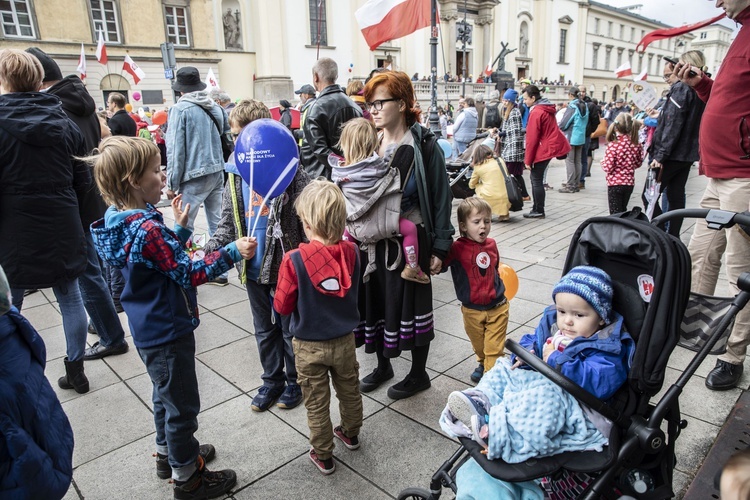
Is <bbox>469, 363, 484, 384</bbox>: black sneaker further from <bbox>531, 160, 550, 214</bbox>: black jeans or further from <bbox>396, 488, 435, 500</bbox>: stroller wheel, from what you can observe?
<bbox>531, 160, 550, 214</bbox>: black jeans

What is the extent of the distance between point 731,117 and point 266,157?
2795 millimetres

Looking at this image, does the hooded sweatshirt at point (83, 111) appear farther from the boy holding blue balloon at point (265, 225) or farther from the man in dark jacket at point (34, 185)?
the boy holding blue balloon at point (265, 225)

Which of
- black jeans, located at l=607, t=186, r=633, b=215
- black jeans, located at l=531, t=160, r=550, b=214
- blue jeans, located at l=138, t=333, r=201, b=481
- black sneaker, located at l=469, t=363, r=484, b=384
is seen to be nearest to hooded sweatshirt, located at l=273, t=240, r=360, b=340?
blue jeans, located at l=138, t=333, r=201, b=481

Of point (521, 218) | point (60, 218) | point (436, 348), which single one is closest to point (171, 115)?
point (60, 218)

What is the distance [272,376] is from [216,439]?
506 mm

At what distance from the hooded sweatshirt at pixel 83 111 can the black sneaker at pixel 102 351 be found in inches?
37.6

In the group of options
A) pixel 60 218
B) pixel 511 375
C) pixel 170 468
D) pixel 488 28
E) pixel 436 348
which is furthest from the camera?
pixel 488 28

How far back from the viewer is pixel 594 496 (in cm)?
169

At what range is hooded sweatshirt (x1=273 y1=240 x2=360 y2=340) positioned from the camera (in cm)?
240

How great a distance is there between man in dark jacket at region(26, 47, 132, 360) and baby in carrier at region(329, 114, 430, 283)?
81.0 inches

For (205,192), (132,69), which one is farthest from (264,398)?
(132,69)

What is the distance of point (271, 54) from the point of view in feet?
101

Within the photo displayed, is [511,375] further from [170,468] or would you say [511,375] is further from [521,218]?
[521,218]

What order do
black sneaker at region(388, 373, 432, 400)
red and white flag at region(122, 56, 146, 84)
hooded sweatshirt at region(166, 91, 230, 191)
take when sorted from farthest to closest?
red and white flag at region(122, 56, 146, 84), hooded sweatshirt at region(166, 91, 230, 191), black sneaker at region(388, 373, 432, 400)
